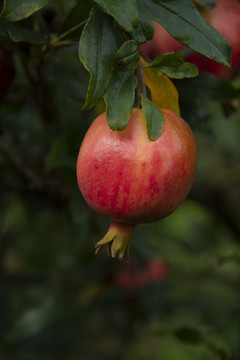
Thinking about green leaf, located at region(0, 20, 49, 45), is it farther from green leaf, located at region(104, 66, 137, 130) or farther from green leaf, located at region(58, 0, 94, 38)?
green leaf, located at region(104, 66, 137, 130)

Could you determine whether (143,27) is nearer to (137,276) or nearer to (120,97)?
(120,97)

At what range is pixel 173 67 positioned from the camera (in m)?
0.64

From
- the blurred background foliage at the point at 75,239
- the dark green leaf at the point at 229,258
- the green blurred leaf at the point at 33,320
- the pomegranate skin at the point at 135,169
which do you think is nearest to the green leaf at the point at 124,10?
the pomegranate skin at the point at 135,169

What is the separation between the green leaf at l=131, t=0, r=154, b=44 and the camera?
621 mm

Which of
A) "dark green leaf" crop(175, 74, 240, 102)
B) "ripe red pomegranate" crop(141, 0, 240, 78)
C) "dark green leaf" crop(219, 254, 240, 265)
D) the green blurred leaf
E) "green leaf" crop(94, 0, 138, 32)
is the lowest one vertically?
the green blurred leaf

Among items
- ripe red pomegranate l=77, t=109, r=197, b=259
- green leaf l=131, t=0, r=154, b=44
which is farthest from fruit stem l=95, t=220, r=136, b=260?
green leaf l=131, t=0, r=154, b=44

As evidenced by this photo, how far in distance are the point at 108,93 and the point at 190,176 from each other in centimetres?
16

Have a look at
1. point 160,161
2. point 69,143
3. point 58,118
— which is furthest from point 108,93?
point 58,118

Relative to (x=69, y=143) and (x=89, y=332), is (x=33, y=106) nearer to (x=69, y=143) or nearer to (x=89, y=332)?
(x=69, y=143)

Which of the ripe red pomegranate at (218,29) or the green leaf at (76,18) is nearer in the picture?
the green leaf at (76,18)

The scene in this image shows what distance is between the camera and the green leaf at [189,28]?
2.09 ft

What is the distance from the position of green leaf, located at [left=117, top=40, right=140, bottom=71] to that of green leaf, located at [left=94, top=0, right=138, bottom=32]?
0.02 meters

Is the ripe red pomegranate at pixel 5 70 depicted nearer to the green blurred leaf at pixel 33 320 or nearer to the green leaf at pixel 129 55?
the green leaf at pixel 129 55

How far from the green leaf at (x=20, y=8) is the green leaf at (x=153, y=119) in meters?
0.19
